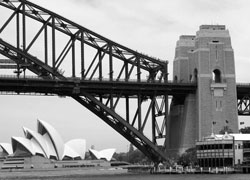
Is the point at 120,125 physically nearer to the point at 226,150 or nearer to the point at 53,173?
the point at 226,150

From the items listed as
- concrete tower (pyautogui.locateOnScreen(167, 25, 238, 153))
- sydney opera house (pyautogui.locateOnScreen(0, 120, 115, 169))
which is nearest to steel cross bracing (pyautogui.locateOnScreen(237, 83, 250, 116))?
concrete tower (pyautogui.locateOnScreen(167, 25, 238, 153))

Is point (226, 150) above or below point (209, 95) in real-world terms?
below

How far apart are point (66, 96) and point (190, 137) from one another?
23426mm

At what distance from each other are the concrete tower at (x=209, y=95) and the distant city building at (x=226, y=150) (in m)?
8.43

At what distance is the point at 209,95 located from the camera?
434ft

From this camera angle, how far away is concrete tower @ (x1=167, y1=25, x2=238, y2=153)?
131 metres

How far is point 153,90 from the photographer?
129375 mm

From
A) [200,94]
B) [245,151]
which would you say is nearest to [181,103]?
[200,94]

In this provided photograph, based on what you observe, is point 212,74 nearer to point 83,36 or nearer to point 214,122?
point 214,122

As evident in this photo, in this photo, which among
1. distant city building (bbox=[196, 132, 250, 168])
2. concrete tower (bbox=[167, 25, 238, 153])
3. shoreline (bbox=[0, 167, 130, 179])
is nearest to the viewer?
distant city building (bbox=[196, 132, 250, 168])

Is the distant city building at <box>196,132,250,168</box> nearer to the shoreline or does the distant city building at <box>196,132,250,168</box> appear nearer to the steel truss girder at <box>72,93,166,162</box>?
the steel truss girder at <box>72,93,166,162</box>

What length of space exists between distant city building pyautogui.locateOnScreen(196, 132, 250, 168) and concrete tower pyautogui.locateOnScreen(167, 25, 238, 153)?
27.7 ft

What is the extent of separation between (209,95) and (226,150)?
51.5ft

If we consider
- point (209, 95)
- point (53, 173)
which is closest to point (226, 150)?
point (209, 95)
